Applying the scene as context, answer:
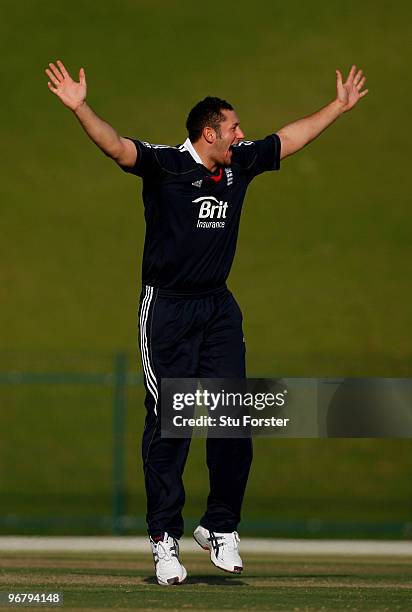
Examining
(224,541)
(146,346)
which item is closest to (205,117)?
(146,346)

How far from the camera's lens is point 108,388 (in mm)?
13531

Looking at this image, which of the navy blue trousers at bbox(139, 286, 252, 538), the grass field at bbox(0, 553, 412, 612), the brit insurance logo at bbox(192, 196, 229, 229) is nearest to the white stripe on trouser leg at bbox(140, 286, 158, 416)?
the navy blue trousers at bbox(139, 286, 252, 538)

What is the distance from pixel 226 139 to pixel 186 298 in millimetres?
747

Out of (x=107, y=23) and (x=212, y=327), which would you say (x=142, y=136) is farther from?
(x=212, y=327)

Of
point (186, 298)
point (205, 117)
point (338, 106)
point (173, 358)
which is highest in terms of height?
point (338, 106)

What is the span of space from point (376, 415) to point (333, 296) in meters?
6.54

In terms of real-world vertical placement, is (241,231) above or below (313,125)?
above

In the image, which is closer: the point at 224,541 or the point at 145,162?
the point at 145,162

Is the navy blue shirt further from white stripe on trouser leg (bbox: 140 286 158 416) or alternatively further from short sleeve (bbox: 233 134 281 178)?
short sleeve (bbox: 233 134 281 178)

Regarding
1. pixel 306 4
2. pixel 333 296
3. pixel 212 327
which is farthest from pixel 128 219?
pixel 212 327

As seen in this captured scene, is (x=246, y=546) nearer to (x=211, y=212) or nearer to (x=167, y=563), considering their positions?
(x=167, y=563)

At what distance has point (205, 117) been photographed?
683cm

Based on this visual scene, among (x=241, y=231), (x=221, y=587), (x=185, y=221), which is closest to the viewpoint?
(x=221, y=587)

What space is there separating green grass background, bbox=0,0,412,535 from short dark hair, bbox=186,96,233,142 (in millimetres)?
6390
